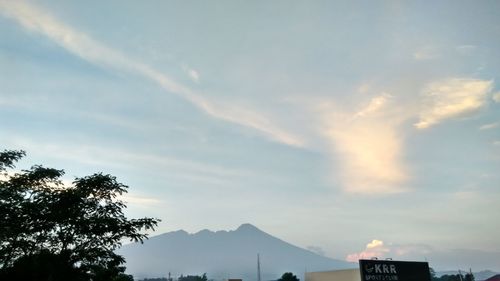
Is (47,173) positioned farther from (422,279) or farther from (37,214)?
(422,279)

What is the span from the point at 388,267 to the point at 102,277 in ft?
110

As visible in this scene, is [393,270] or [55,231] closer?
[55,231]

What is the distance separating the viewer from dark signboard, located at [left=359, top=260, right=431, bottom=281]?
43800mm

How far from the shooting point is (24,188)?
3047 cm

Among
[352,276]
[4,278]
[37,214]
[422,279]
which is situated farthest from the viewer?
[422,279]

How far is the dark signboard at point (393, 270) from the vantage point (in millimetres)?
43800

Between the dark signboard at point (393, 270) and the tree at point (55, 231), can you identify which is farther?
the dark signboard at point (393, 270)

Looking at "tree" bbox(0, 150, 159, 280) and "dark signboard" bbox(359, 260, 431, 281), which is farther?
"dark signboard" bbox(359, 260, 431, 281)

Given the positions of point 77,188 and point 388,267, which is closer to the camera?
point 77,188

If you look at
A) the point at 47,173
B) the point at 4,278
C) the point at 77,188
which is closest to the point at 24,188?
the point at 47,173

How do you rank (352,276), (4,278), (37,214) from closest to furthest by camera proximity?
1. (4,278)
2. (37,214)
3. (352,276)

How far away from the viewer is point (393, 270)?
47.2m

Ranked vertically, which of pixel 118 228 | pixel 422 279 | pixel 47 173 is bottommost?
pixel 422 279

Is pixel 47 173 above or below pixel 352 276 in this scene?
above
